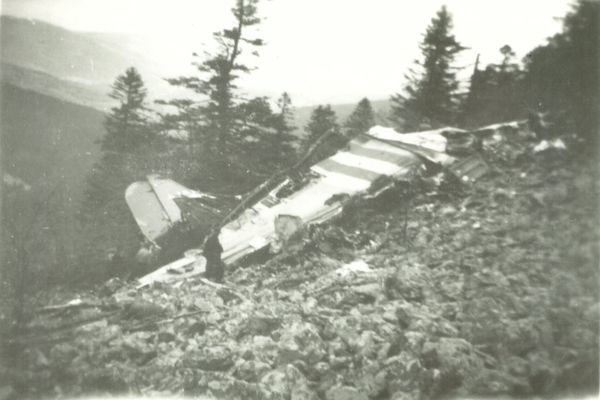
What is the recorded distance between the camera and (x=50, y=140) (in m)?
21.7

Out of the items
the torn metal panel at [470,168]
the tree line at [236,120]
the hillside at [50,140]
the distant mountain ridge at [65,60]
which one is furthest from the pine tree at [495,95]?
the hillside at [50,140]

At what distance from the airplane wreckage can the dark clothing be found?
10 centimetres

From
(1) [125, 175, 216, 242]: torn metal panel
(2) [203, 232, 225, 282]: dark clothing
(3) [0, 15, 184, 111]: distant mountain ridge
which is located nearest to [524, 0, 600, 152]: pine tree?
(2) [203, 232, 225, 282]: dark clothing

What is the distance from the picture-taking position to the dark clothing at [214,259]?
4.97 m

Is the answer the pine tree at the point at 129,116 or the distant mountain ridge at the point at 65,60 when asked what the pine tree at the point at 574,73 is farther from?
the pine tree at the point at 129,116

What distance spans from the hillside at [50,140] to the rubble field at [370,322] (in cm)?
1916

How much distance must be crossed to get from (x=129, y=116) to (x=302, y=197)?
444 inches

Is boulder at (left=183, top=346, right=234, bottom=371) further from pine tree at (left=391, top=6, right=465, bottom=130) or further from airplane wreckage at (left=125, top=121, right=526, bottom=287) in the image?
pine tree at (left=391, top=6, right=465, bottom=130)

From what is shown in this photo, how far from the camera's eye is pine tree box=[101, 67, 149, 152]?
14.4 metres

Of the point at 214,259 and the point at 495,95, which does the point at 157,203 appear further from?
the point at 495,95

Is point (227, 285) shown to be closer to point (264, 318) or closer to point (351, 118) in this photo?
point (264, 318)

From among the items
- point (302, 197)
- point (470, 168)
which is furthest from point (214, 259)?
point (470, 168)

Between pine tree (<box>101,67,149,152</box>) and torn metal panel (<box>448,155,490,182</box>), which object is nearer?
torn metal panel (<box>448,155,490,182</box>)

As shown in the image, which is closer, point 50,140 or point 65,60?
point 65,60
